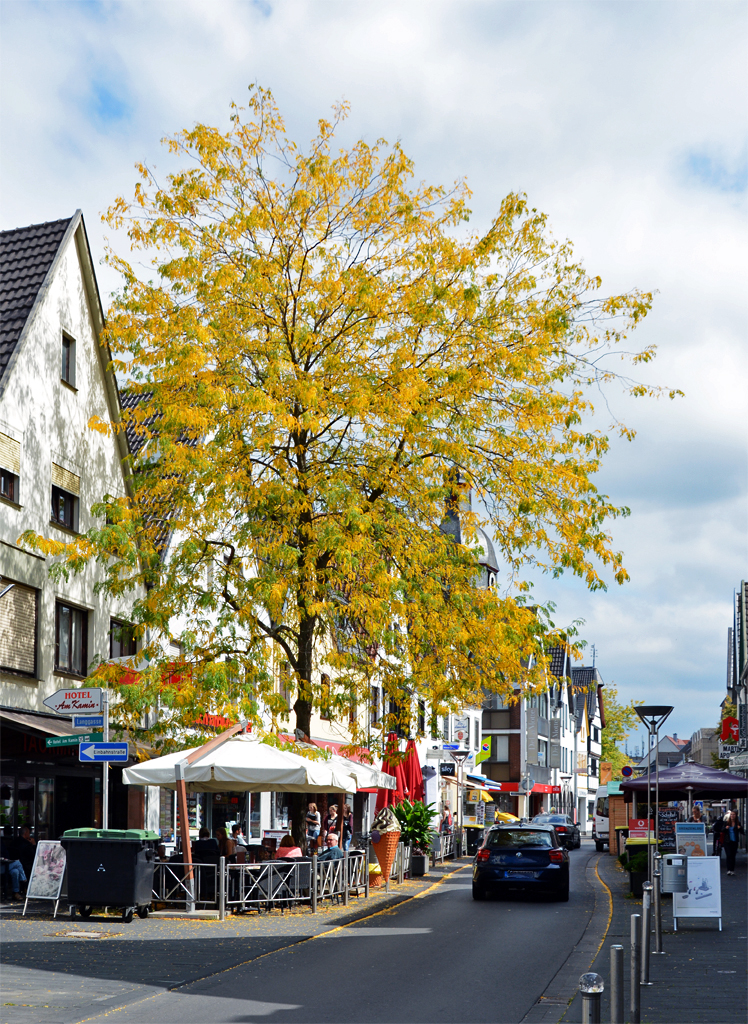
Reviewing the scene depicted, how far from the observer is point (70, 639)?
26.4 meters

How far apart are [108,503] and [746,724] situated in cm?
6487

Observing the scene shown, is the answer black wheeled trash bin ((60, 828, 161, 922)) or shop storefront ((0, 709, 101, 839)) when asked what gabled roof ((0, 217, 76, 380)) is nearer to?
shop storefront ((0, 709, 101, 839))

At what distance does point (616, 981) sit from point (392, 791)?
2327 cm

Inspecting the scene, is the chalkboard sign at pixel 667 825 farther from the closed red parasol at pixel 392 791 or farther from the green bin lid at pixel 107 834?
the green bin lid at pixel 107 834

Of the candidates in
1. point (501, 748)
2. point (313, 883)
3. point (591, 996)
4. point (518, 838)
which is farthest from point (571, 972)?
point (501, 748)

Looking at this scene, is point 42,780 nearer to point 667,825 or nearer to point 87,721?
point 87,721

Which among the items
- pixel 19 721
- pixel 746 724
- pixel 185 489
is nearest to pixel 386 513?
pixel 185 489

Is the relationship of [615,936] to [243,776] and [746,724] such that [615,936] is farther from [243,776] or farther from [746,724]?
[746,724]

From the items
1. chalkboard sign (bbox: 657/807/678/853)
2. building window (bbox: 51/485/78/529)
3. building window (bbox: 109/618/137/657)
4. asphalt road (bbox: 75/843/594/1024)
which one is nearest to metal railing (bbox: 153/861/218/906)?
asphalt road (bbox: 75/843/594/1024)

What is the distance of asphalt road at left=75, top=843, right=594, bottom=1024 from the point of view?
10586 mm

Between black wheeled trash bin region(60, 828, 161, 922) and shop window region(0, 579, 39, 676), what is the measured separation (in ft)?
18.1

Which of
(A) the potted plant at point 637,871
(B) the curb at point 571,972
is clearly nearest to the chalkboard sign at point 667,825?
(A) the potted plant at point 637,871

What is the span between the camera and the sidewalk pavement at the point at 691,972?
33.7ft

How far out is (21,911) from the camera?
19.5 metres
